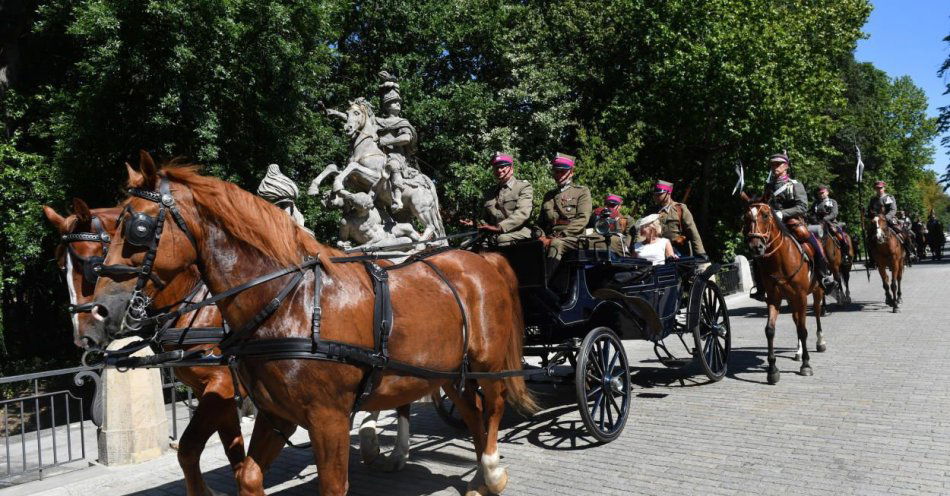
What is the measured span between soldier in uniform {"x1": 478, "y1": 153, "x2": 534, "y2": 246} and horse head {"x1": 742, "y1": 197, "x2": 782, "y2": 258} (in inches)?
151

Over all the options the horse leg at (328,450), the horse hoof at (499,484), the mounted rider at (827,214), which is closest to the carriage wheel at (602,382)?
the horse hoof at (499,484)

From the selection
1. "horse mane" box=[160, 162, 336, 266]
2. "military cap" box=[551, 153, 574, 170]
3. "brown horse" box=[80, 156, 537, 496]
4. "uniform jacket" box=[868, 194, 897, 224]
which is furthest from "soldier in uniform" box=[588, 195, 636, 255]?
"uniform jacket" box=[868, 194, 897, 224]

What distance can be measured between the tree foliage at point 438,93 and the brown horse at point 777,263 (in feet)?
29.3

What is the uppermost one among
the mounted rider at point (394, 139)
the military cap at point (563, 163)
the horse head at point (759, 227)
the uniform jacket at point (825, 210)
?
the mounted rider at point (394, 139)

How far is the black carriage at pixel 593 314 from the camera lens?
232 inches

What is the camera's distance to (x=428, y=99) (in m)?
19.5

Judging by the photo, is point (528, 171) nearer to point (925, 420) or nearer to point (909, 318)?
point (909, 318)

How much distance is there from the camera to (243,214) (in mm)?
3490

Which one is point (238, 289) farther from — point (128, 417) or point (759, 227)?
point (759, 227)

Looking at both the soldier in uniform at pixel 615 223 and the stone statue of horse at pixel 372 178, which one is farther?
the stone statue of horse at pixel 372 178

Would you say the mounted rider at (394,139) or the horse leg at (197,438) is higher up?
the mounted rider at (394,139)

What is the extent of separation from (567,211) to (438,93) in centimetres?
1475

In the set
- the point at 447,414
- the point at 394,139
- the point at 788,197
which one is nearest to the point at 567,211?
the point at 447,414

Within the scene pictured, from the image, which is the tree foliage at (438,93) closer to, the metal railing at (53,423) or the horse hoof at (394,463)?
the metal railing at (53,423)
